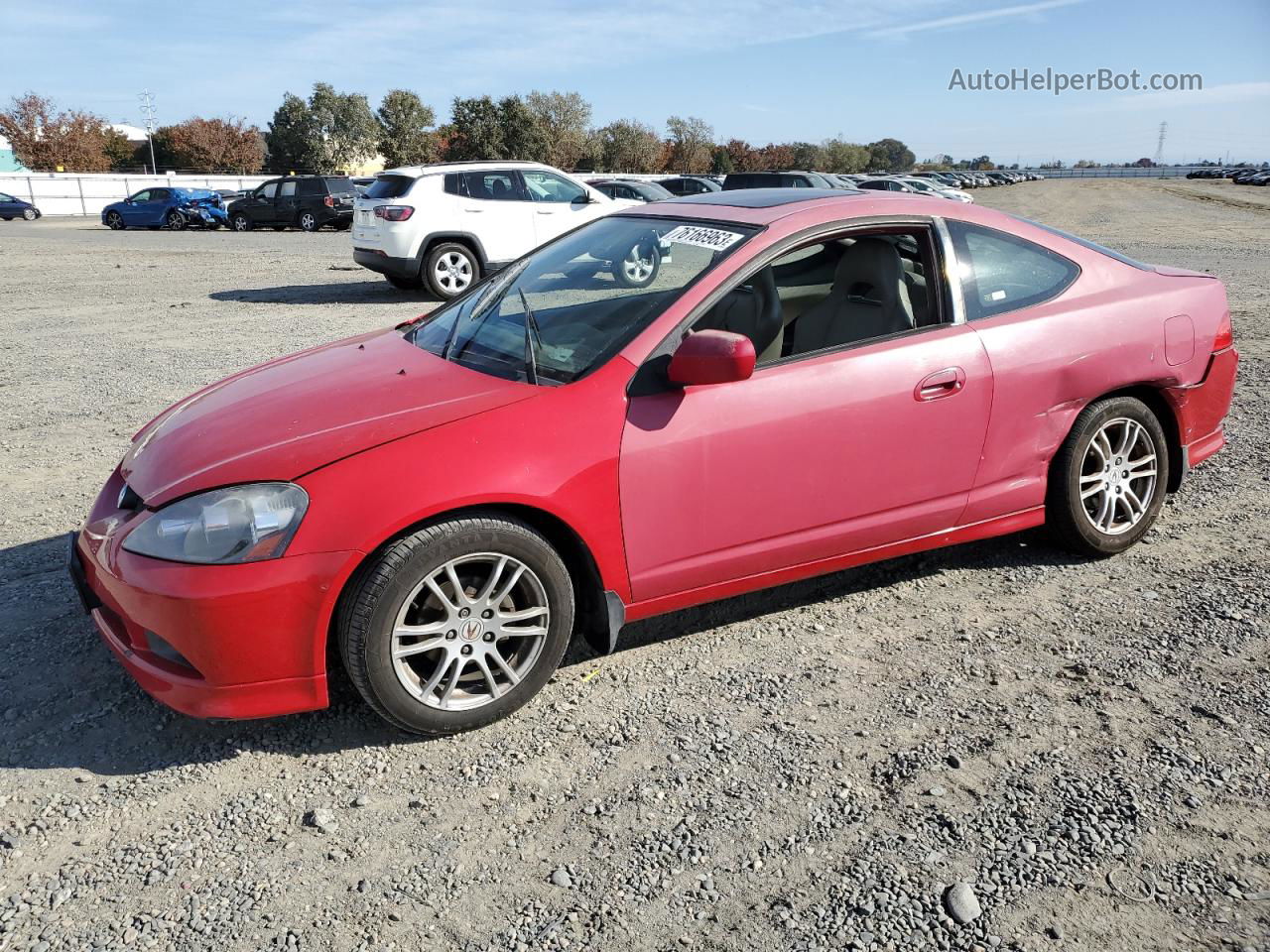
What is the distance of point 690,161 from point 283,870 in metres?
96.5

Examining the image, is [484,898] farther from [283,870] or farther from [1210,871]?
[1210,871]

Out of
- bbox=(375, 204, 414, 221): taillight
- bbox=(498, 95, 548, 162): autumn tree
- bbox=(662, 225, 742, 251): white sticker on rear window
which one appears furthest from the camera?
bbox=(498, 95, 548, 162): autumn tree

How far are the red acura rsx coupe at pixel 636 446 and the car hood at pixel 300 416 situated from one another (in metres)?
0.02

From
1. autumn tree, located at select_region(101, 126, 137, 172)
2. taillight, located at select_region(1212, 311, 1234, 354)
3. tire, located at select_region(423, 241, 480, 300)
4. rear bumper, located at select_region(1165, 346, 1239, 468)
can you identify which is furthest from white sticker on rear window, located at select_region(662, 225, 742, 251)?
autumn tree, located at select_region(101, 126, 137, 172)

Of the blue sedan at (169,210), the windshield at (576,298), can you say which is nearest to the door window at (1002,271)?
the windshield at (576,298)

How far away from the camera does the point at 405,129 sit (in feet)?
262

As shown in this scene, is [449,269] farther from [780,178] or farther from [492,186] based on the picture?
[780,178]

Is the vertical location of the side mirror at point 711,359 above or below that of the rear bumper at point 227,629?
above

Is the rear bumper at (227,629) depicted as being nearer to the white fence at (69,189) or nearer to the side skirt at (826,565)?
the side skirt at (826,565)

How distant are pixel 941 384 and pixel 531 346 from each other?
59.9 inches

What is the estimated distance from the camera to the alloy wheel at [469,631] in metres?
3.02

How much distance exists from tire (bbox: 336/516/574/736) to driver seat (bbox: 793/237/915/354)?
135cm

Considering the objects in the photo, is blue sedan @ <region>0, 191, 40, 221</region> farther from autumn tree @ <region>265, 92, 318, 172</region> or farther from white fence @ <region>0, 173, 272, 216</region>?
autumn tree @ <region>265, 92, 318, 172</region>

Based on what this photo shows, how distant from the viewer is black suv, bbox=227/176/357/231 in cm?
2995
